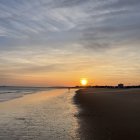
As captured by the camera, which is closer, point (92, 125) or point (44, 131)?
point (44, 131)

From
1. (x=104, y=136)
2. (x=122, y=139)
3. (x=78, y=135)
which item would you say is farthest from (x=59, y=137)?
(x=122, y=139)

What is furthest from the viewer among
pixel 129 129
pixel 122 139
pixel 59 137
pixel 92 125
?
pixel 92 125

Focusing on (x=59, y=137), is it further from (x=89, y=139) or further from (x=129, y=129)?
(x=129, y=129)

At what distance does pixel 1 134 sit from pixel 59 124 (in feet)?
14.1

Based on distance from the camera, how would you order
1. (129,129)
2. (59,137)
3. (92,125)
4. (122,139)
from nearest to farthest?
(122,139) → (59,137) → (129,129) → (92,125)

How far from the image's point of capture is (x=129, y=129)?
1483 cm

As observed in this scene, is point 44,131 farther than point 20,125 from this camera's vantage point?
No

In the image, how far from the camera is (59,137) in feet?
44.3

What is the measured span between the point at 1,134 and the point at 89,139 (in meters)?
4.47

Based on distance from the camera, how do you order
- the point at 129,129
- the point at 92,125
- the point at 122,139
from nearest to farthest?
the point at 122,139 < the point at 129,129 < the point at 92,125

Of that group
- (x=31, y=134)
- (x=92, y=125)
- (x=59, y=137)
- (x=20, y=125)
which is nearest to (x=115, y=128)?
(x=92, y=125)

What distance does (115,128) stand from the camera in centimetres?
1534

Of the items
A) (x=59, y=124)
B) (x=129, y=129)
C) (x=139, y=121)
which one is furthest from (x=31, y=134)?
(x=139, y=121)

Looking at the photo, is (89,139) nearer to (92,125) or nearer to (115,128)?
(115,128)
